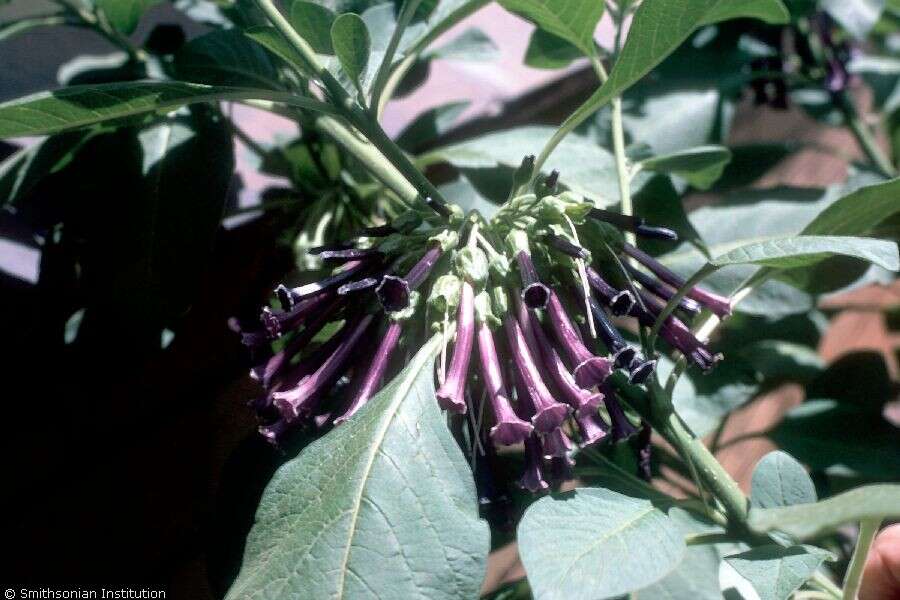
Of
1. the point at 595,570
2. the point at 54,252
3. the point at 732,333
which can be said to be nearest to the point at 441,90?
the point at 732,333

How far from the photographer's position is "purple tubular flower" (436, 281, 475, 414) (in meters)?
0.45

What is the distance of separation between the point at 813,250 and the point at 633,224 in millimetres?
142

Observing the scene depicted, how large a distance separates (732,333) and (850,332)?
3.95 ft

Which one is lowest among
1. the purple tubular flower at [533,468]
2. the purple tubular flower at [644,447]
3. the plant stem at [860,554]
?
the plant stem at [860,554]

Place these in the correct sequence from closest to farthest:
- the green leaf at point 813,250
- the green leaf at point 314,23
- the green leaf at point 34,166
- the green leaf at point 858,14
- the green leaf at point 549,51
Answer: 1. the green leaf at point 813,250
2. the green leaf at point 314,23
3. the green leaf at point 34,166
4. the green leaf at point 549,51
5. the green leaf at point 858,14

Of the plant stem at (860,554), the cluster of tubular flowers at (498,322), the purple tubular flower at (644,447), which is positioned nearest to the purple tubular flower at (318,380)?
the cluster of tubular flowers at (498,322)

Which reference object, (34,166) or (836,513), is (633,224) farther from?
(34,166)

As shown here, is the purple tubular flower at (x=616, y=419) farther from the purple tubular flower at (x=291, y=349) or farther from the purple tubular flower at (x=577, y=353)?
the purple tubular flower at (x=291, y=349)

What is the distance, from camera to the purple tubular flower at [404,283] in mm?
458

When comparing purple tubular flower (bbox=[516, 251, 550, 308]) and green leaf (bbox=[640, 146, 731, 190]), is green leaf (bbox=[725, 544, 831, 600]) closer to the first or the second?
purple tubular flower (bbox=[516, 251, 550, 308])

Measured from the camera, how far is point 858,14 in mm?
875

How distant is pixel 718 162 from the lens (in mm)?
625

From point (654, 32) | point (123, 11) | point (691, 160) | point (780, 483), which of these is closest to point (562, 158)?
point (691, 160)

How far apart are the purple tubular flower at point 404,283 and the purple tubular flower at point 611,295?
0.11 m
